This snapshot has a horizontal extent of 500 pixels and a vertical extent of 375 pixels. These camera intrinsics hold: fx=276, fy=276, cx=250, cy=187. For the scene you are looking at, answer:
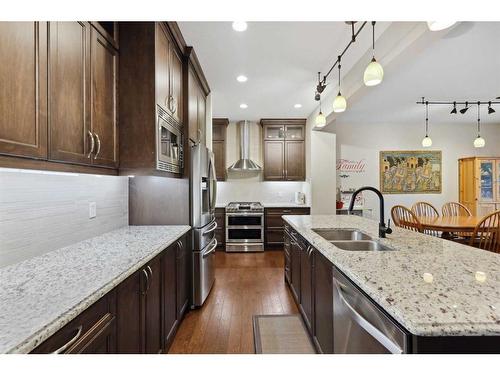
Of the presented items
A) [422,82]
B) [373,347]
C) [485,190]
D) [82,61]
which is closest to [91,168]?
[82,61]

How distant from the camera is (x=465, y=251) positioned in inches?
63.2

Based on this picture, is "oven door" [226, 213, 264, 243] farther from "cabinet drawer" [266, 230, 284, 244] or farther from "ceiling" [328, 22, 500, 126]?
"ceiling" [328, 22, 500, 126]

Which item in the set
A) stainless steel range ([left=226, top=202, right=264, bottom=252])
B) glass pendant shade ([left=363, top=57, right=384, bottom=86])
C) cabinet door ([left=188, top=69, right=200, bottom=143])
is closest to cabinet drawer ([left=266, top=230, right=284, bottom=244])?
stainless steel range ([left=226, top=202, right=264, bottom=252])

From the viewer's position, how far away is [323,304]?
176 cm

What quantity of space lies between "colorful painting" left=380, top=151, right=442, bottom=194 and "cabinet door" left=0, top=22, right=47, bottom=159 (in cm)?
623

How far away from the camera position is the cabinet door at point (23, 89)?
3.36ft

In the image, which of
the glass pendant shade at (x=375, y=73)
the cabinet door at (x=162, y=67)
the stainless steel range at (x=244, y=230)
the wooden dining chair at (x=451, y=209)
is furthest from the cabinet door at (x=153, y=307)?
the wooden dining chair at (x=451, y=209)

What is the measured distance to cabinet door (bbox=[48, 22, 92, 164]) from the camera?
1.30m

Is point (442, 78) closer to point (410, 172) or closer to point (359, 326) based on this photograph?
point (410, 172)

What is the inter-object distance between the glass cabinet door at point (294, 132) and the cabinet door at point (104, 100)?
409 centimetres

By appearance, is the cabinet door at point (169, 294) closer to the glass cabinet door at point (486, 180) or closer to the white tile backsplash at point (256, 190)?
the white tile backsplash at point (256, 190)

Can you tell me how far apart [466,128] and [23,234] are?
780cm

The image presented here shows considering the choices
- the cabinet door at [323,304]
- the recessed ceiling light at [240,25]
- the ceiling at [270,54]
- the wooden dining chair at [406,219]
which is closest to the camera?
the cabinet door at [323,304]
